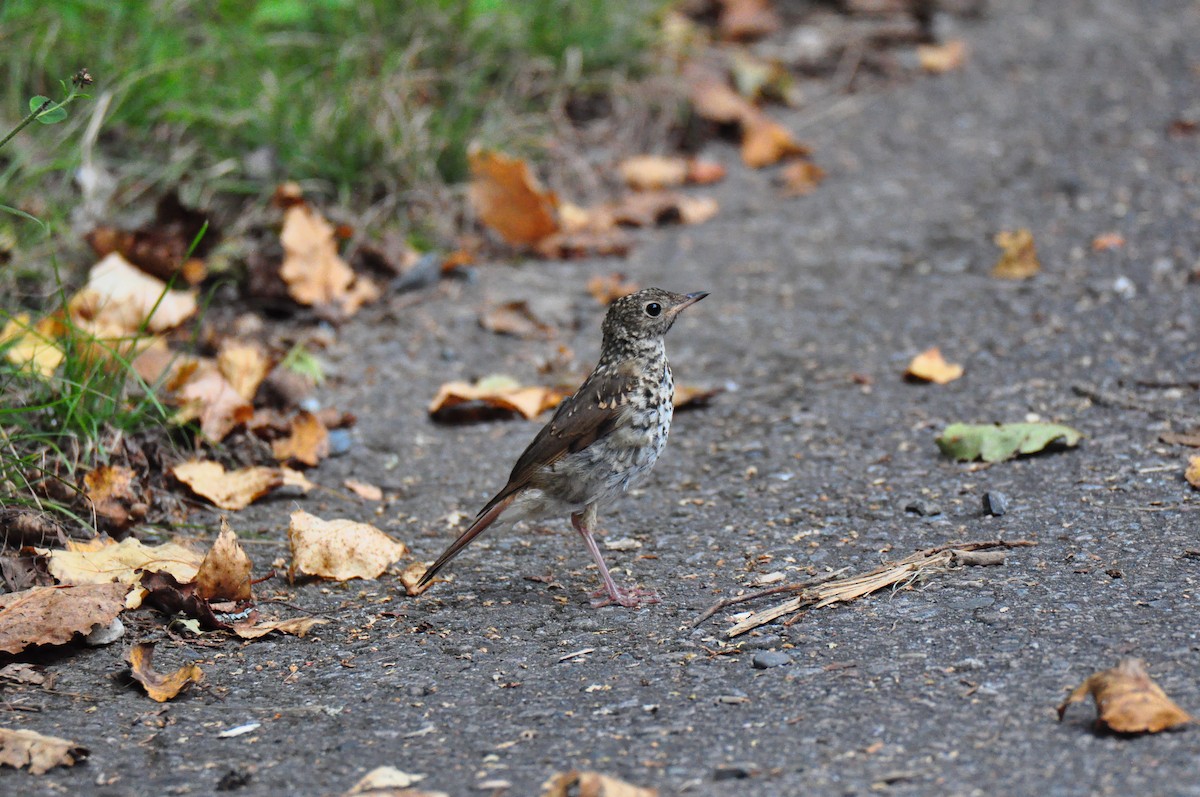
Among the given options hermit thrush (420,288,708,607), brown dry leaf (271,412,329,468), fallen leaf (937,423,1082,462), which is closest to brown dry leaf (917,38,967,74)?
fallen leaf (937,423,1082,462)

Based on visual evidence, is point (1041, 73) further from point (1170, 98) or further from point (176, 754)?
point (176, 754)

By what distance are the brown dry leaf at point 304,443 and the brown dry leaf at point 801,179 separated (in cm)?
369

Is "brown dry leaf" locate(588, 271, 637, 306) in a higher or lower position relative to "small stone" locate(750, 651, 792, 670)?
higher

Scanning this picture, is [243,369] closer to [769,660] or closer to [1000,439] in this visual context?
[769,660]

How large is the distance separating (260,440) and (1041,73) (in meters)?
6.29

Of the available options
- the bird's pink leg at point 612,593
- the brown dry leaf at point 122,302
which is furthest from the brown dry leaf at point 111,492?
the bird's pink leg at point 612,593

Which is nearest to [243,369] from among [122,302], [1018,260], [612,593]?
[122,302]

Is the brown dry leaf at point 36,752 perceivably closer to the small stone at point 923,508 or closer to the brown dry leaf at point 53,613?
the brown dry leaf at point 53,613

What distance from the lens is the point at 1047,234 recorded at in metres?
6.73

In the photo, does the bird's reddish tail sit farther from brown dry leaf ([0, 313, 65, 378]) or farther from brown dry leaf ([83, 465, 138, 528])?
brown dry leaf ([0, 313, 65, 378])

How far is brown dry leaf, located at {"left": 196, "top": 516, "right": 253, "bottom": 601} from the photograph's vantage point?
391 cm

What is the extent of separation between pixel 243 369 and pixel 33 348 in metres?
0.88

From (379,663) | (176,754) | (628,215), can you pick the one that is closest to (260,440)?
(379,663)

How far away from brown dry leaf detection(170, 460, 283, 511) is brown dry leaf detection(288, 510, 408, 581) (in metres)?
0.57
